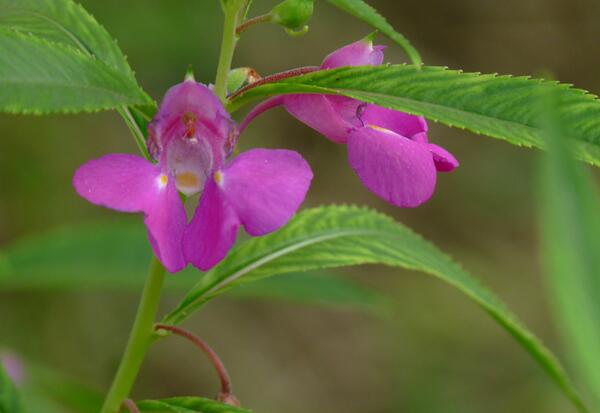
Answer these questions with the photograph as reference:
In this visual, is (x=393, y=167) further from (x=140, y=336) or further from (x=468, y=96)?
(x=140, y=336)

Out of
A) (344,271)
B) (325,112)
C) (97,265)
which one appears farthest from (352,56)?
(344,271)

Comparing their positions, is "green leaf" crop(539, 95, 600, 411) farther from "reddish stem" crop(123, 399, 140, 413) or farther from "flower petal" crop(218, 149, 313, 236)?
"reddish stem" crop(123, 399, 140, 413)

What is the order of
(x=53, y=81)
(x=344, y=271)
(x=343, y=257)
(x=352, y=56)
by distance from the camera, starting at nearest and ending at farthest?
1. (x=53, y=81)
2. (x=352, y=56)
3. (x=343, y=257)
4. (x=344, y=271)

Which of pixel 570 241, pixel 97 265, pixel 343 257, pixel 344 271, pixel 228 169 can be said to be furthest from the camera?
pixel 344 271

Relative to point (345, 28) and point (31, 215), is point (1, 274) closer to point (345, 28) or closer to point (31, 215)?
point (31, 215)

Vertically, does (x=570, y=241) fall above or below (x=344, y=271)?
below

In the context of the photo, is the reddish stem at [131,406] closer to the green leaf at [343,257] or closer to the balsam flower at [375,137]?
the green leaf at [343,257]
